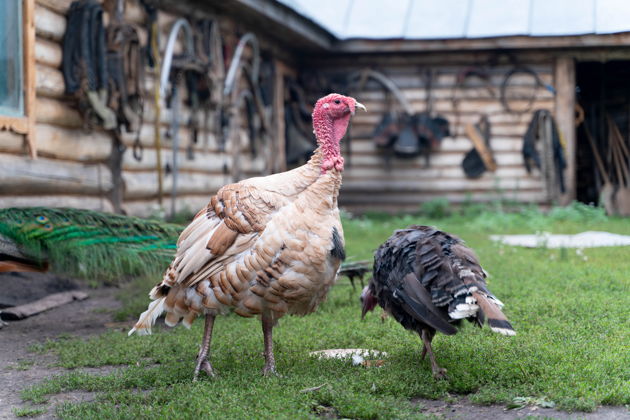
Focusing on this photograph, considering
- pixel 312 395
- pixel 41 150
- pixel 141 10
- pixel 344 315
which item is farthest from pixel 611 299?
pixel 141 10

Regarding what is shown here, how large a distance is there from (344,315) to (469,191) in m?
9.61

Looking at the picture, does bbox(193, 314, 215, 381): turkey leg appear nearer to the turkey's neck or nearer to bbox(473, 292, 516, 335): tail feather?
the turkey's neck

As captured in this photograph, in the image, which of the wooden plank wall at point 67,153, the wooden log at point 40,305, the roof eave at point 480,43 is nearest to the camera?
the wooden log at point 40,305

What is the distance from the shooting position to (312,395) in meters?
3.67

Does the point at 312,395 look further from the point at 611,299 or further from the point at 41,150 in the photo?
the point at 41,150

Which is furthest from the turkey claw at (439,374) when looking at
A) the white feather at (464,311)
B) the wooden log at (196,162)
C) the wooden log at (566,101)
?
the wooden log at (566,101)

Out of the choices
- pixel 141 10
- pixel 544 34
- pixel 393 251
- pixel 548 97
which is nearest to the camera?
pixel 393 251

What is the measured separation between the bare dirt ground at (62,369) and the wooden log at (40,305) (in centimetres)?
6

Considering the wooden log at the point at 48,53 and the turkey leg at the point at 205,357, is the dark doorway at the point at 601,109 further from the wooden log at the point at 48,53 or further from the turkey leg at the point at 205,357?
the turkey leg at the point at 205,357

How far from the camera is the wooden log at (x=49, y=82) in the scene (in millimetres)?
7055

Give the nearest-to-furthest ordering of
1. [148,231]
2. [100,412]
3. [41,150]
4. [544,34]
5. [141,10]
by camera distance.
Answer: [100,412], [148,231], [41,150], [141,10], [544,34]

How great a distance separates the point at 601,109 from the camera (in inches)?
686

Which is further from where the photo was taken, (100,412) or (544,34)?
(544,34)

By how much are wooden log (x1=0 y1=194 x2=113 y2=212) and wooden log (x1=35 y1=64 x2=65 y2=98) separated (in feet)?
3.78
